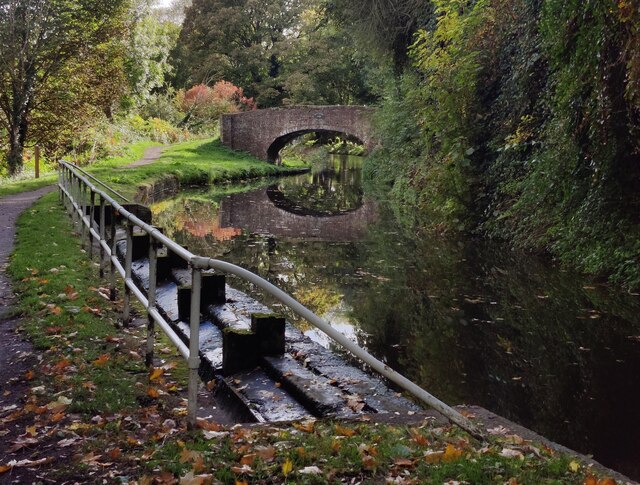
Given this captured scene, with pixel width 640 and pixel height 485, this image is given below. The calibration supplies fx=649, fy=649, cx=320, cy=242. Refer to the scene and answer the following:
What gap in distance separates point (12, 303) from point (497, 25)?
11.4 meters

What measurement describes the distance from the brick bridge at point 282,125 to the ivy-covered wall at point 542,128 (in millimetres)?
17851

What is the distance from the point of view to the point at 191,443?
326 centimetres

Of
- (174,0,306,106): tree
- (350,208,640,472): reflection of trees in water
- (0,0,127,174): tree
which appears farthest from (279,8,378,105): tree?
(350,208,640,472): reflection of trees in water

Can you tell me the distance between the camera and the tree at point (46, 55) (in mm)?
20625

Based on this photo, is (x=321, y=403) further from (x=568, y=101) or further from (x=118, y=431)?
(x=568, y=101)

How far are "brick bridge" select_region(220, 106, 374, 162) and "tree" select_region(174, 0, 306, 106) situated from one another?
941 cm

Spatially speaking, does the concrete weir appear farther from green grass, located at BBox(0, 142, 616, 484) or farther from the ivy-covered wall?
the ivy-covered wall

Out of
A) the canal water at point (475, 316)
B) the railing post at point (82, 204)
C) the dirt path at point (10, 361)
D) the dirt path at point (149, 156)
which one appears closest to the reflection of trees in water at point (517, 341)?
the canal water at point (475, 316)

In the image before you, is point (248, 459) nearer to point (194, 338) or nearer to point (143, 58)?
point (194, 338)

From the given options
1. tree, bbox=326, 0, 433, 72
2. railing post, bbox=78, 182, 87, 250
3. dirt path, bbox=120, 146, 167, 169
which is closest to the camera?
railing post, bbox=78, 182, 87, 250

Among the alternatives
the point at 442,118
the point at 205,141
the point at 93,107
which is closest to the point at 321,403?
the point at 442,118

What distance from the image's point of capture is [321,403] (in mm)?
4277

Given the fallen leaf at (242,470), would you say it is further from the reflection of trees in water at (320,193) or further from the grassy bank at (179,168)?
the reflection of trees in water at (320,193)

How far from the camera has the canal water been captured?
18.3 ft
